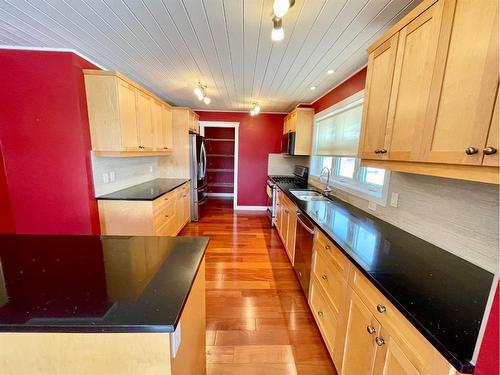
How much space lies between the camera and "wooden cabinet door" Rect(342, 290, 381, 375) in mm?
1025

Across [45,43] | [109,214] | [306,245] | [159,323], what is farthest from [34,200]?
[306,245]

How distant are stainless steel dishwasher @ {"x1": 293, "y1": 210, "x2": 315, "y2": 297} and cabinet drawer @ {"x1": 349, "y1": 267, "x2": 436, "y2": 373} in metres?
0.80

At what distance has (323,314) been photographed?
1.66 metres

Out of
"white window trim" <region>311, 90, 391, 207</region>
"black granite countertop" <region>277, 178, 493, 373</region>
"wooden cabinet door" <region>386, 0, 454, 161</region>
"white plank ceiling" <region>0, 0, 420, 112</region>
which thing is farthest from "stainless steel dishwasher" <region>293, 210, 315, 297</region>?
"white plank ceiling" <region>0, 0, 420, 112</region>

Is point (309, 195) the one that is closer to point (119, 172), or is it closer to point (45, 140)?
point (119, 172)

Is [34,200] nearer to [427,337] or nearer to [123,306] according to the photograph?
[123,306]

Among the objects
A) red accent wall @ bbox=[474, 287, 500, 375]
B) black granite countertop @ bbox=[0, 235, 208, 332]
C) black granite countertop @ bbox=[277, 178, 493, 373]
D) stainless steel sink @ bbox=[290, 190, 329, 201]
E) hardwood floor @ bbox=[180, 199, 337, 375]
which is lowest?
hardwood floor @ bbox=[180, 199, 337, 375]

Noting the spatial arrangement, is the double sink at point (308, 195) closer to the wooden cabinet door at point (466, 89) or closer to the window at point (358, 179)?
the window at point (358, 179)

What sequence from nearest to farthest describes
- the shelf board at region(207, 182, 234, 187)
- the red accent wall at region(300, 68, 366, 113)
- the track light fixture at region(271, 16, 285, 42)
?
the track light fixture at region(271, 16, 285, 42) < the red accent wall at region(300, 68, 366, 113) < the shelf board at region(207, 182, 234, 187)

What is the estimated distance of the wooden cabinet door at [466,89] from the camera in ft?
2.56

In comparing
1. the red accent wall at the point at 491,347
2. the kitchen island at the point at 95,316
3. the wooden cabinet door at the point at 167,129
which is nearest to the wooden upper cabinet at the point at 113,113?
the wooden cabinet door at the point at 167,129

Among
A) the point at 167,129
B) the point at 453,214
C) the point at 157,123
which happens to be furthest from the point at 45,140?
the point at 453,214

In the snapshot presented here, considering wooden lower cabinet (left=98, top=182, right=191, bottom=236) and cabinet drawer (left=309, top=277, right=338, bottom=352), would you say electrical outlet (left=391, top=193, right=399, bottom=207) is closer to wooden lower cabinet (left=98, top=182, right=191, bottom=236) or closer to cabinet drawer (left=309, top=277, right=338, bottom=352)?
cabinet drawer (left=309, top=277, right=338, bottom=352)

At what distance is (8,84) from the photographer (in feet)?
6.78
